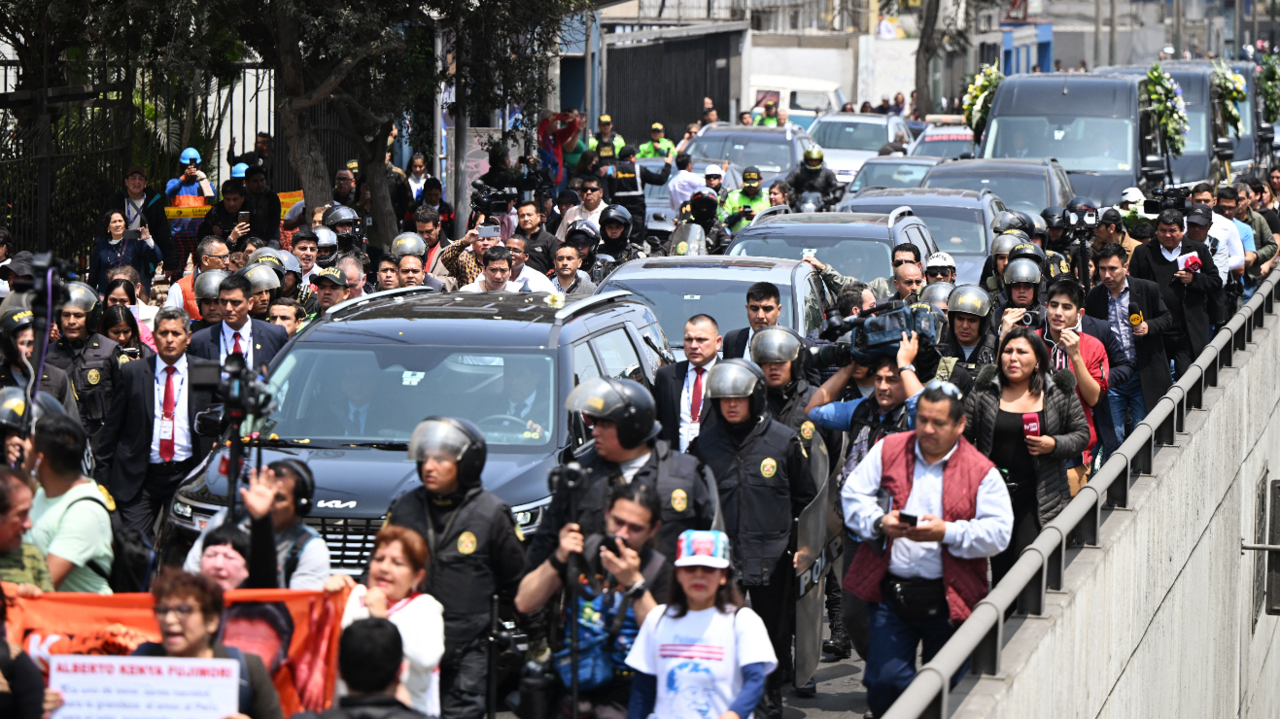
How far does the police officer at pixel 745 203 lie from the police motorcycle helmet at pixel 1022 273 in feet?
27.3

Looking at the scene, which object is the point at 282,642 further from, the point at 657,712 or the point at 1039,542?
the point at 1039,542

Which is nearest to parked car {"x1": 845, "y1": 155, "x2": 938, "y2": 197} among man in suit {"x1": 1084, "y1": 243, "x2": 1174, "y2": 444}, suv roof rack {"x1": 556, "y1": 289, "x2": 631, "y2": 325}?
man in suit {"x1": 1084, "y1": 243, "x2": 1174, "y2": 444}

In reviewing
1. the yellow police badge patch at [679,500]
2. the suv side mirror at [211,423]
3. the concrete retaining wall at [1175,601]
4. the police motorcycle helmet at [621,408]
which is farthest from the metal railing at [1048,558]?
the suv side mirror at [211,423]

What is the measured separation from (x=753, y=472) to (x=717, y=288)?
4589 millimetres

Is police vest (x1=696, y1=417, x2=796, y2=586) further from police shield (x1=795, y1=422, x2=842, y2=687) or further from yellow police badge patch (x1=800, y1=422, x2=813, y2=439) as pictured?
yellow police badge patch (x1=800, y1=422, x2=813, y2=439)

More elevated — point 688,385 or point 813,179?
point 813,179

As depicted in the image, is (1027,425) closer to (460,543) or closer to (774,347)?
(774,347)

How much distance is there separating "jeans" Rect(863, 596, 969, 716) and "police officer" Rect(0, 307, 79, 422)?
3998mm

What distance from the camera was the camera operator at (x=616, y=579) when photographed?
5945 mm

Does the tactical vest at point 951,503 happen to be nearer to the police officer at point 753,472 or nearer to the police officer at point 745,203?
the police officer at point 753,472

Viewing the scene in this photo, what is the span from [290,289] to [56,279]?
480 centimetres

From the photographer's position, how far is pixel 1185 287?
13.9 meters

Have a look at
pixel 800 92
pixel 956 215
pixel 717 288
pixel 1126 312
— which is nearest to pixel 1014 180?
pixel 956 215

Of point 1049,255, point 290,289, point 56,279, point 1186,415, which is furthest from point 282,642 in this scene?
point 1049,255
